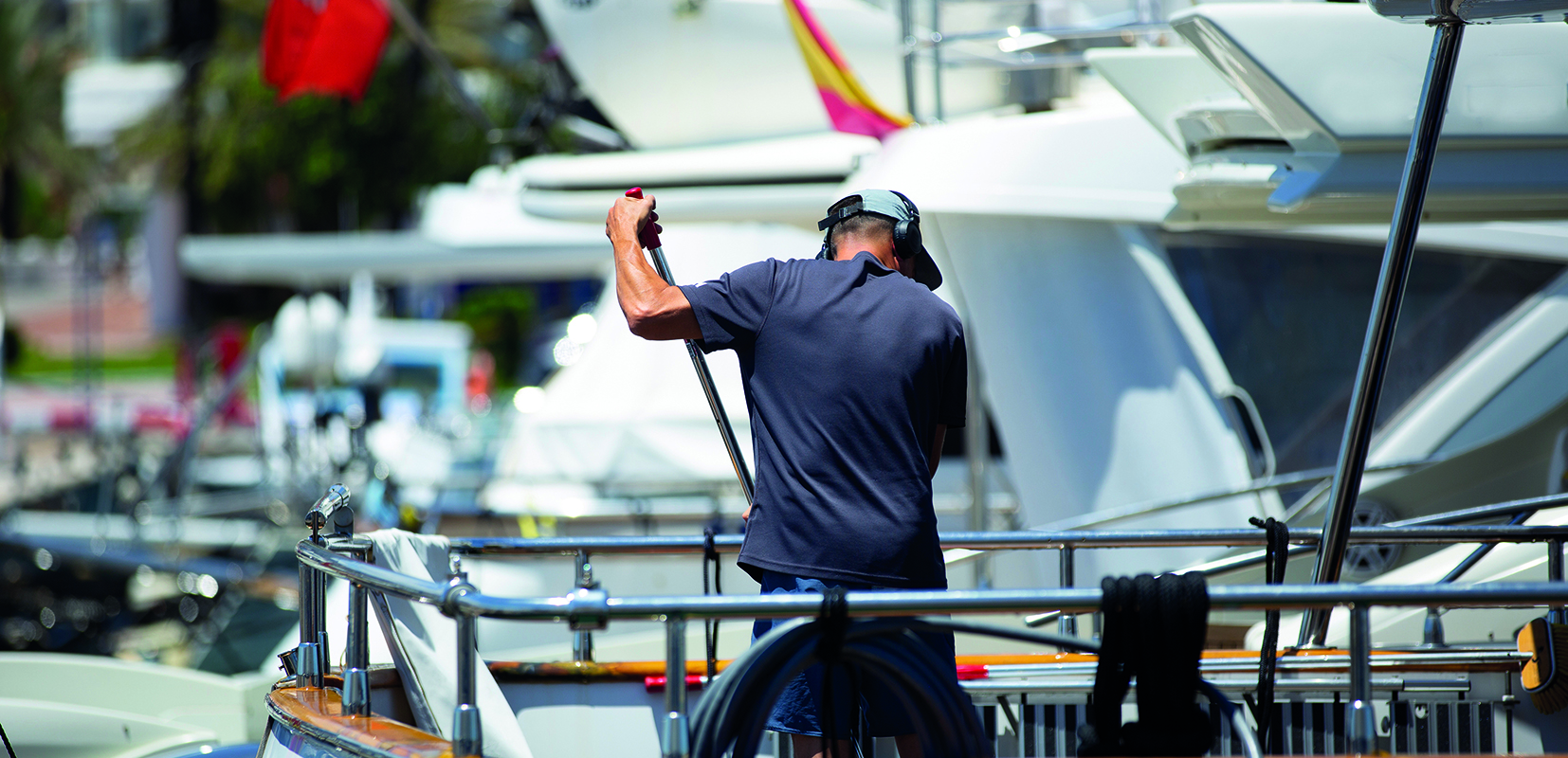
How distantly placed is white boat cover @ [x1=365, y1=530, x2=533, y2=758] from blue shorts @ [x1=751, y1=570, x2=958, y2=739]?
0.57 metres

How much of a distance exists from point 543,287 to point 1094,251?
30165 millimetres

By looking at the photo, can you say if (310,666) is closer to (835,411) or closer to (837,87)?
(835,411)

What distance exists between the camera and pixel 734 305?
265 cm

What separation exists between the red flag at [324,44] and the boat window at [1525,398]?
321 inches

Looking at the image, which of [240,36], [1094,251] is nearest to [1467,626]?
[1094,251]

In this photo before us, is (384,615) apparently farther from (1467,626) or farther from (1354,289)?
(1354,289)

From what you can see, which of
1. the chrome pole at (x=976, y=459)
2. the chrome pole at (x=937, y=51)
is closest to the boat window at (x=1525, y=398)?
the chrome pole at (x=976, y=459)

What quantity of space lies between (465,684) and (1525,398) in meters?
4.38

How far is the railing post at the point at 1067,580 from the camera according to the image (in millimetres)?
3521

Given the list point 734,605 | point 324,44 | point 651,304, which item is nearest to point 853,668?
point 734,605

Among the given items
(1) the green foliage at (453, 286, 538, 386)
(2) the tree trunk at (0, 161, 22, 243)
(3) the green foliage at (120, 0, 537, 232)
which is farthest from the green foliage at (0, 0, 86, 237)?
(1) the green foliage at (453, 286, 538, 386)

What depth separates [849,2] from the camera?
8305 millimetres

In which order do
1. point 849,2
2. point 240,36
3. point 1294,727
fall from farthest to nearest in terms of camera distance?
point 240,36 → point 849,2 → point 1294,727

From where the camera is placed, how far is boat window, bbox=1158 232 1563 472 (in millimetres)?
5223
